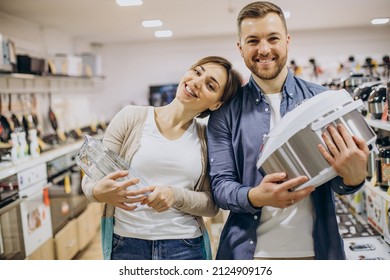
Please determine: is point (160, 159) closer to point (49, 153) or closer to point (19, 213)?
point (19, 213)

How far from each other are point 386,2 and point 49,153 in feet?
6.57

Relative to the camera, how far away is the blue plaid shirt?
97 cm

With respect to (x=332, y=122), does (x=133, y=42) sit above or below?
above

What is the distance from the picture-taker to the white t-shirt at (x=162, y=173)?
1054 mm

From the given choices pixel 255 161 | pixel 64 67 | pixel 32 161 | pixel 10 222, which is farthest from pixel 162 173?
pixel 64 67

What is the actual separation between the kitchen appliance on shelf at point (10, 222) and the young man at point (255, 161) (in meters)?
1.32

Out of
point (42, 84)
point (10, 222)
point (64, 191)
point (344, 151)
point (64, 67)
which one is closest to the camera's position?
point (344, 151)

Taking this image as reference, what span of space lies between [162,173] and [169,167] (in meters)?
0.02

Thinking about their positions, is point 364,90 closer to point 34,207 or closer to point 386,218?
point 386,218

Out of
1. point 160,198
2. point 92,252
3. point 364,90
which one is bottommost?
point 92,252

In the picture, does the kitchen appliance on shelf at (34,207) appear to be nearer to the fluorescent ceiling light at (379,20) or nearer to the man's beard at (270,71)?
the man's beard at (270,71)

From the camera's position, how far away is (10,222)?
199 centimetres
